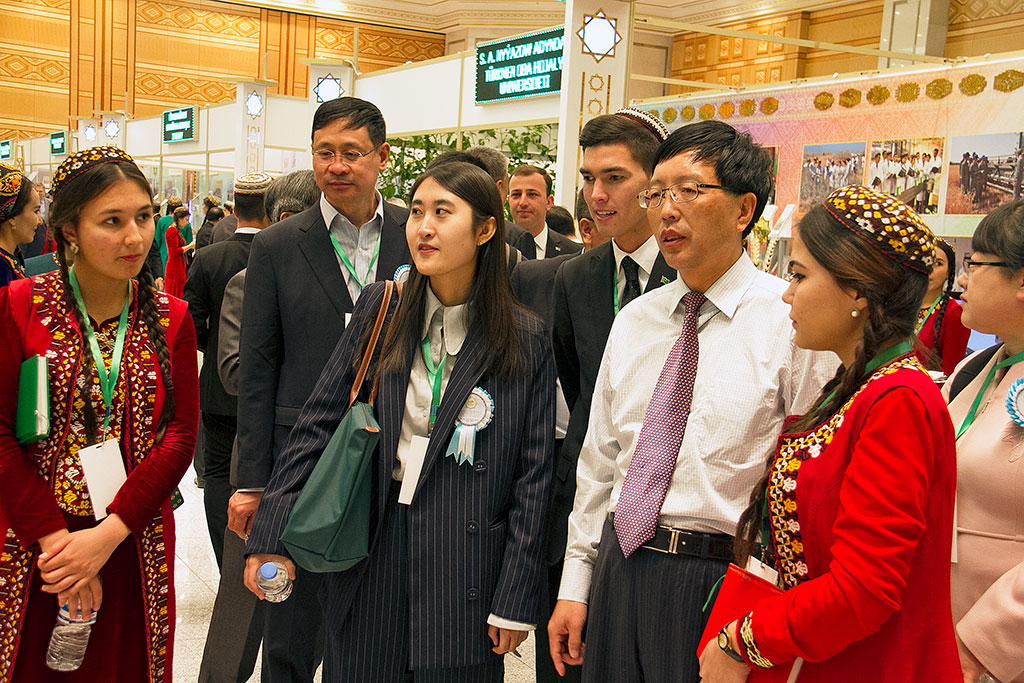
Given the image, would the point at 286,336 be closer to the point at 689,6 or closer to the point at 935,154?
the point at 935,154

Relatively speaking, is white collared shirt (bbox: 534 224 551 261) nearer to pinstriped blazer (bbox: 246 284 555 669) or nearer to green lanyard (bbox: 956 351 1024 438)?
pinstriped blazer (bbox: 246 284 555 669)

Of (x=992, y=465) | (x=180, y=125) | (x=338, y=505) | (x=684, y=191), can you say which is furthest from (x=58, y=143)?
(x=992, y=465)

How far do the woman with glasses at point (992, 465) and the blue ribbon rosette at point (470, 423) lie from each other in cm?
105

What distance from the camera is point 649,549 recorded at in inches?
67.8

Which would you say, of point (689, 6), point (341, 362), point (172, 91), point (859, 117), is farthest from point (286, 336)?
point (172, 91)

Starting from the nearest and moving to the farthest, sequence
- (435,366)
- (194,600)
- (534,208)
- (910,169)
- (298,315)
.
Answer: (435,366) < (298,315) < (194,600) < (910,169) < (534,208)

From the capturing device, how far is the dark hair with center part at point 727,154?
1.85 metres

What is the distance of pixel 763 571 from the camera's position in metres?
1.50

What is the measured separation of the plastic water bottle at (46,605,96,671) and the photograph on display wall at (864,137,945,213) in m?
4.19

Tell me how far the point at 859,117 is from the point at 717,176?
352cm

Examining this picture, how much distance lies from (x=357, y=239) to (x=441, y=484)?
1.09 meters

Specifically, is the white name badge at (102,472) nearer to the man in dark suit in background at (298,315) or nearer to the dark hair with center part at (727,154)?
the man in dark suit in background at (298,315)

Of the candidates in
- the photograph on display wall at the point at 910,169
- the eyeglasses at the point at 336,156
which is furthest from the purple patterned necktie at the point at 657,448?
the photograph on display wall at the point at 910,169

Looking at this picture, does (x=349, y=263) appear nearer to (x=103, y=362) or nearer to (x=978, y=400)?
(x=103, y=362)
